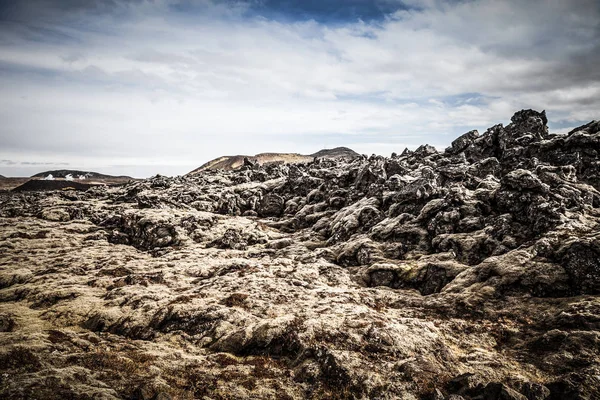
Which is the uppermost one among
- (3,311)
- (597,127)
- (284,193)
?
(597,127)

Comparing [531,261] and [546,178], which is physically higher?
[546,178]

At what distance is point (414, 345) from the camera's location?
23.2m

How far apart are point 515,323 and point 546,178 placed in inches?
1117

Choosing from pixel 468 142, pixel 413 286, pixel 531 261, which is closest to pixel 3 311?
pixel 413 286

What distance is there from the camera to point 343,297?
33312mm

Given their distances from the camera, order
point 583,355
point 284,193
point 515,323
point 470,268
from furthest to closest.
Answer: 1. point 284,193
2. point 470,268
3. point 515,323
4. point 583,355

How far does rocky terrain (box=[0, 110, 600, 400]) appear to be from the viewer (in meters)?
18.9

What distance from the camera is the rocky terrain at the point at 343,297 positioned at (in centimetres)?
1892

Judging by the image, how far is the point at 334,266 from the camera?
43594 mm

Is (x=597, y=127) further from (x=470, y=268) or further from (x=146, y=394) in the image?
(x=146, y=394)

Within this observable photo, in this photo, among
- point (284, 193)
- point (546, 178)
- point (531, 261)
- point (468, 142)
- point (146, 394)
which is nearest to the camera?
point (146, 394)

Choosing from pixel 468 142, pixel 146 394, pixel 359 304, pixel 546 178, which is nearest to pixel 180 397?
pixel 146 394

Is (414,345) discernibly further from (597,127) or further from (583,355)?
(597,127)

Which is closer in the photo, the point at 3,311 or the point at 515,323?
the point at 515,323
